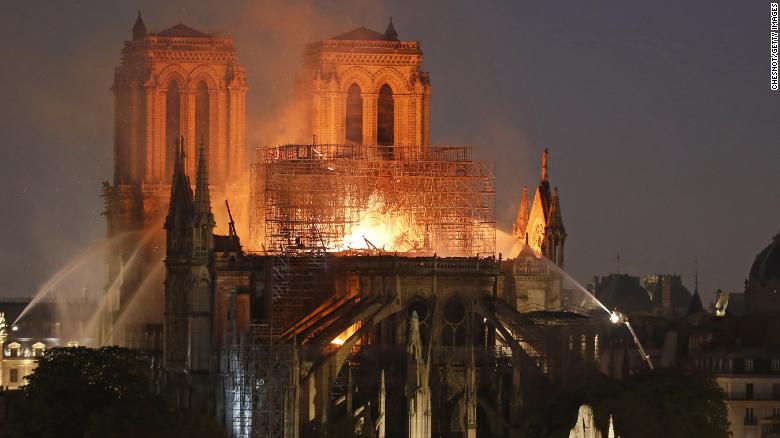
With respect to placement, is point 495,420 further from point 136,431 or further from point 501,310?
point 136,431

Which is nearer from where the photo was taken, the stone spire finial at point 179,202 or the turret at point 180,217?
the turret at point 180,217

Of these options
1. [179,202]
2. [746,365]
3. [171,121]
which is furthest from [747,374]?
[171,121]

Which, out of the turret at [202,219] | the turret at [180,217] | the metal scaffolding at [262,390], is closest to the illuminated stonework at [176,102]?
the turret at [180,217]

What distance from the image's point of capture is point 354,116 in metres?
151

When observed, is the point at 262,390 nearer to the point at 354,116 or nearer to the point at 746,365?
the point at 354,116

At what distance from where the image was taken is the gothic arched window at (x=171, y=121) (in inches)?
6201

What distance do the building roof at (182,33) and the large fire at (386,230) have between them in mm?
18016

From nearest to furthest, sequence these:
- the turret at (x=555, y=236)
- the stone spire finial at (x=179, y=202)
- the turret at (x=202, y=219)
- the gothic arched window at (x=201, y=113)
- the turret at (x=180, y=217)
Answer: the turret at (x=202, y=219) → the turret at (x=180, y=217) → the stone spire finial at (x=179, y=202) → the turret at (x=555, y=236) → the gothic arched window at (x=201, y=113)

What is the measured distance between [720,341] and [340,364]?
33189 mm

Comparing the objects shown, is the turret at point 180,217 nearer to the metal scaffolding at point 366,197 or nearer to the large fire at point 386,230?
the metal scaffolding at point 366,197

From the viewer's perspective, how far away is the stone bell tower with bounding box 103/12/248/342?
156500mm

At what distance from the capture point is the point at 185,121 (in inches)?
6196

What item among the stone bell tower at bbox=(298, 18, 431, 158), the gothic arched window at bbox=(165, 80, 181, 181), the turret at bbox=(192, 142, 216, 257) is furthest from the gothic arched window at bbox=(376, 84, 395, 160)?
the turret at bbox=(192, 142, 216, 257)

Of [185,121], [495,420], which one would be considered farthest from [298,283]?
[185,121]
